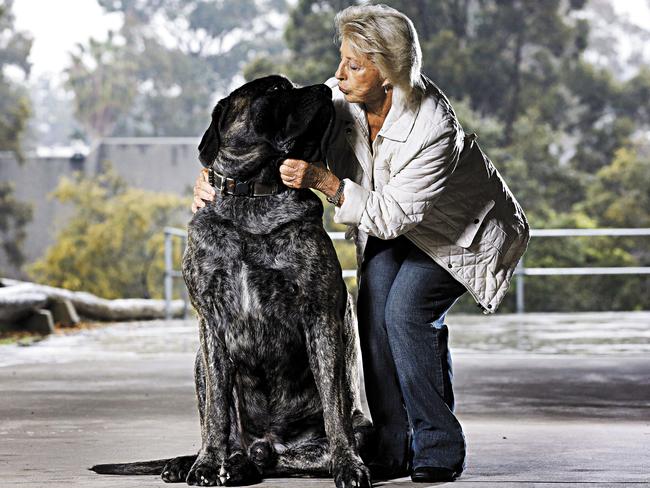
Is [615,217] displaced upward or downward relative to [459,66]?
downward

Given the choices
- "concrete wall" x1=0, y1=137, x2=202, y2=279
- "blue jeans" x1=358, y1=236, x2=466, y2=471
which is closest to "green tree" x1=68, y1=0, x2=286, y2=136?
"concrete wall" x1=0, y1=137, x2=202, y2=279

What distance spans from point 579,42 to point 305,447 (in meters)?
27.0

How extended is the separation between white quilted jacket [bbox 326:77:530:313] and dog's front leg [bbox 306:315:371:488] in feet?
1.16

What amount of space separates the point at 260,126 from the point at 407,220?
1.85 ft

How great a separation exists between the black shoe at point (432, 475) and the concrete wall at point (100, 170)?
30.5 metres

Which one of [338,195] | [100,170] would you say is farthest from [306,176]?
[100,170]

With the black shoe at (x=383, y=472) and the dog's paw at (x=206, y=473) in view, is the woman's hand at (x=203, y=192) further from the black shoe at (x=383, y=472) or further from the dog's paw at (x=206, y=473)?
the black shoe at (x=383, y=472)

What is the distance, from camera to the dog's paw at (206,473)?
3846 mm

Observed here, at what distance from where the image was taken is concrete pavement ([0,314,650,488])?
4219mm

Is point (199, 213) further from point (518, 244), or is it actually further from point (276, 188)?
point (518, 244)

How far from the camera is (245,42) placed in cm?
4606

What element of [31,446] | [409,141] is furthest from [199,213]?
[31,446]

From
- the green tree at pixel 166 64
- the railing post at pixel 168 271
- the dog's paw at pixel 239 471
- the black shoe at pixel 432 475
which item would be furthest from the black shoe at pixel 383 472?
the green tree at pixel 166 64

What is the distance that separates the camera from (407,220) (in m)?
3.96
